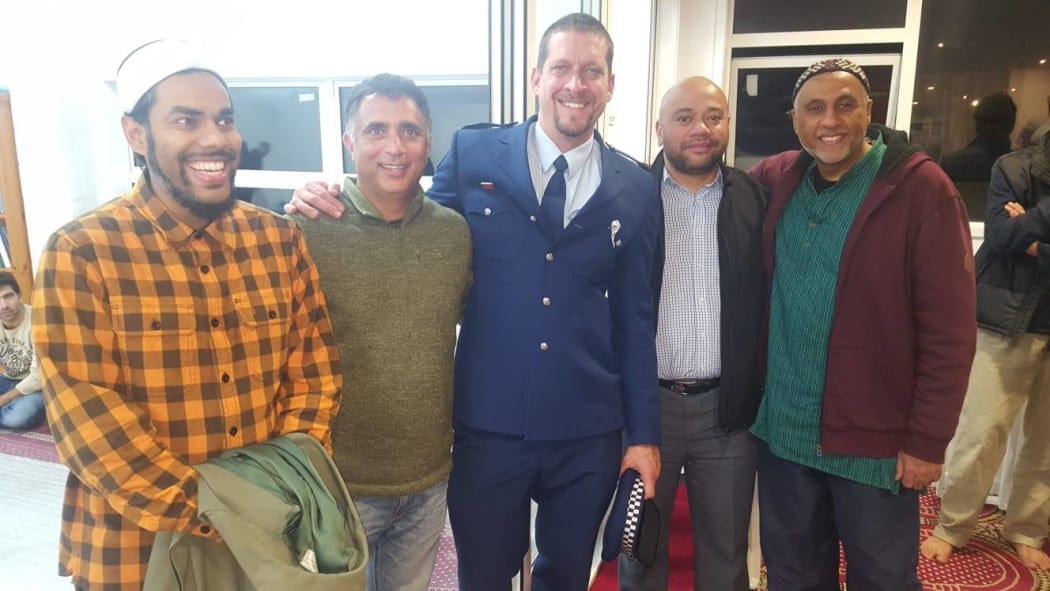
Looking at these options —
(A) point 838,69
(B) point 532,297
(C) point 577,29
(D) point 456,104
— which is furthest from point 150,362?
(D) point 456,104

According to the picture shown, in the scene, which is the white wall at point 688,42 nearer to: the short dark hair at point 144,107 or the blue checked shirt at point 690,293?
the blue checked shirt at point 690,293

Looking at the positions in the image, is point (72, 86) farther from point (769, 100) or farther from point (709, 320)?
point (769, 100)

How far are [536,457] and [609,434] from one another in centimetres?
19

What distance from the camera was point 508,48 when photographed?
2.00 m

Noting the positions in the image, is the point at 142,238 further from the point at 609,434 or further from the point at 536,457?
the point at 609,434

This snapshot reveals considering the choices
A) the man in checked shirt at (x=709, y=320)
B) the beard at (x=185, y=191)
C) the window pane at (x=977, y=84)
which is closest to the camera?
the beard at (x=185, y=191)

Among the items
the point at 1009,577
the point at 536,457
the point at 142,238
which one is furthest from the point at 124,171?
the point at 1009,577

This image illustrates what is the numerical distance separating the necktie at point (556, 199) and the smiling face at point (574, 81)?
0.07 meters

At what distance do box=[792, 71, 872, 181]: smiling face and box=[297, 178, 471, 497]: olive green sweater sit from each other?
3.15 ft

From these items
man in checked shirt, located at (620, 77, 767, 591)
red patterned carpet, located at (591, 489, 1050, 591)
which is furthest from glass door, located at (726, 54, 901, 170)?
man in checked shirt, located at (620, 77, 767, 591)

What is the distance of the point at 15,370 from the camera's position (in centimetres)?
169

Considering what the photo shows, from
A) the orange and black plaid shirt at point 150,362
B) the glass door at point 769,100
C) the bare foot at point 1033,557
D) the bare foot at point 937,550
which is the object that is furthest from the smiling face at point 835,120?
the glass door at point 769,100

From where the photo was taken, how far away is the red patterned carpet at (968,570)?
250cm

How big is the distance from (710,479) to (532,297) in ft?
2.51
